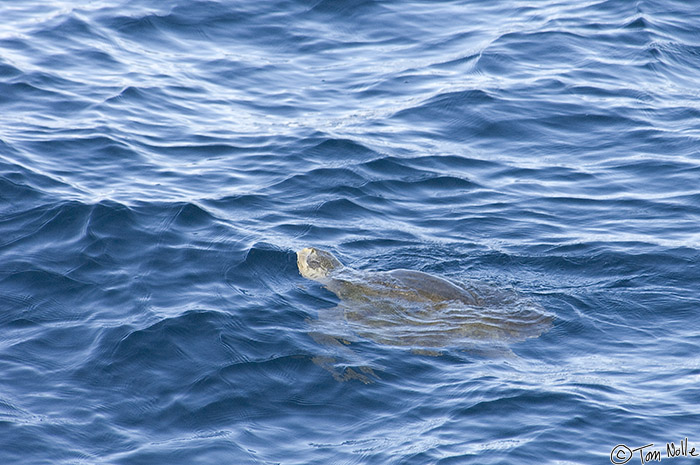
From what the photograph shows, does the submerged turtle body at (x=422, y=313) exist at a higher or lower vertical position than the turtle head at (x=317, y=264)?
lower

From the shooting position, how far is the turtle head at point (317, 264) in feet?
28.0

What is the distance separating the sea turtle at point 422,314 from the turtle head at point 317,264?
7 cm

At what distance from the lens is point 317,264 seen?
28.1 feet

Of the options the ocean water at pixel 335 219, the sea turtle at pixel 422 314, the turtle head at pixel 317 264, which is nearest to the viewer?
the ocean water at pixel 335 219

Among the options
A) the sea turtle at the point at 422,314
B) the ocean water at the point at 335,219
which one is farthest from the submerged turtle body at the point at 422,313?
the ocean water at the point at 335,219

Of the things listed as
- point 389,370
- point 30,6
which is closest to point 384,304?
point 389,370

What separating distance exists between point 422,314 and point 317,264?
1.30 meters

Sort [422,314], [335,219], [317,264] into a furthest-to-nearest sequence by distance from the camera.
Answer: [335,219] → [317,264] → [422,314]

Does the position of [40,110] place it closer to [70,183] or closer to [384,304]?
[70,183]

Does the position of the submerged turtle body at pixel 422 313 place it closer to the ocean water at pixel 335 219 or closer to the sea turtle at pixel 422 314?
the sea turtle at pixel 422 314

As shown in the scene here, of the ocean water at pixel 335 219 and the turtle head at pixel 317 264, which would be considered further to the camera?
the turtle head at pixel 317 264

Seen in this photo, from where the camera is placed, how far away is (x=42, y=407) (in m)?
6.78

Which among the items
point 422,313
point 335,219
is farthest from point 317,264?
point 335,219

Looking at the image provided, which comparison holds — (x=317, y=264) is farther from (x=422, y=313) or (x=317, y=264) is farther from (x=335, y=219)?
(x=335, y=219)
